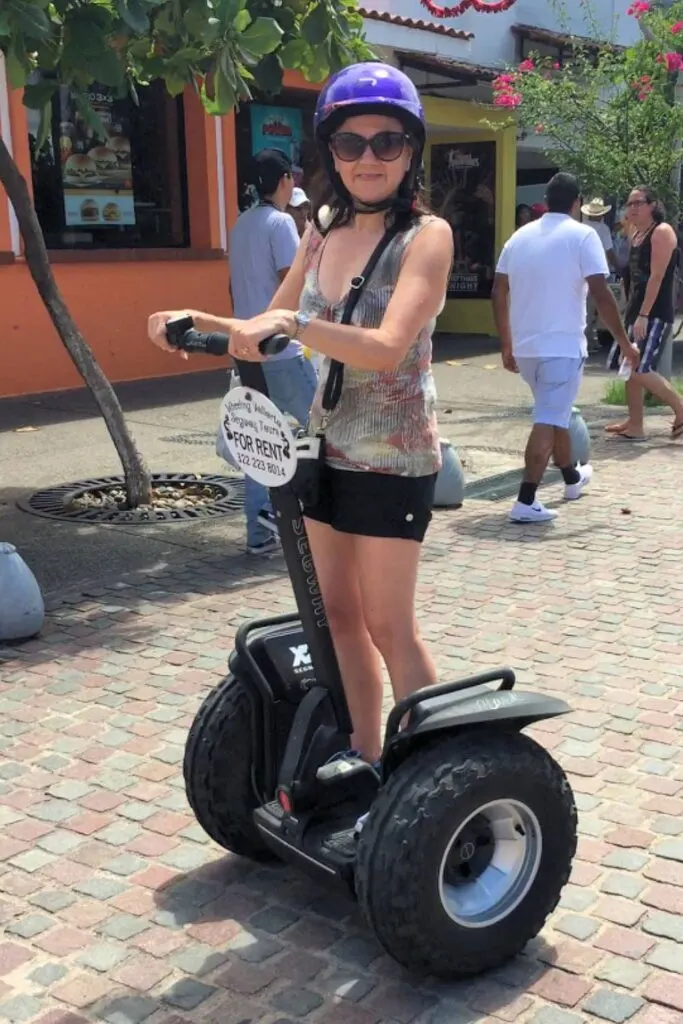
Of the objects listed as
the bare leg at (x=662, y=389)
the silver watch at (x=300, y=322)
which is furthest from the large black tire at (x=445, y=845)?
the bare leg at (x=662, y=389)

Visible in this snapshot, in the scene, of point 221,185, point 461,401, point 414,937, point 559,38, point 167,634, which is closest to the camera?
point 414,937

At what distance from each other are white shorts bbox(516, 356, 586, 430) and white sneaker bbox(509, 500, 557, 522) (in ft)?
1.66

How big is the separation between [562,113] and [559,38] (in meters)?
6.12

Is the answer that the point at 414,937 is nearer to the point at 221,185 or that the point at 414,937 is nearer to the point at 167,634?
the point at 167,634

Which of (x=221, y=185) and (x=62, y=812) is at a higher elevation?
(x=221, y=185)

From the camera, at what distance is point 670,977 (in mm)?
2887

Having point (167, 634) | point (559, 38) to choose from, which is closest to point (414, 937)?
point (167, 634)

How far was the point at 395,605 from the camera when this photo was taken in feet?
9.98

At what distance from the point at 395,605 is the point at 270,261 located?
352 centimetres

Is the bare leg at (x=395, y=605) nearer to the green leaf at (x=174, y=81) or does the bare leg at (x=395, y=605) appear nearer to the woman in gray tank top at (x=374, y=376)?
the woman in gray tank top at (x=374, y=376)

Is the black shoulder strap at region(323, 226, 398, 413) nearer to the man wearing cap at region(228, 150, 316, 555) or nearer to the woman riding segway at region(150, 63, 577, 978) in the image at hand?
the woman riding segway at region(150, 63, 577, 978)

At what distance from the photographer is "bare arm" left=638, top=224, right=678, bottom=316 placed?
919 centimetres

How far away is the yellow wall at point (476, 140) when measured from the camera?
1633 cm

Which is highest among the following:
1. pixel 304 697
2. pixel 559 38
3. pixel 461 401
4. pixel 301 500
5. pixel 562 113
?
pixel 559 38
